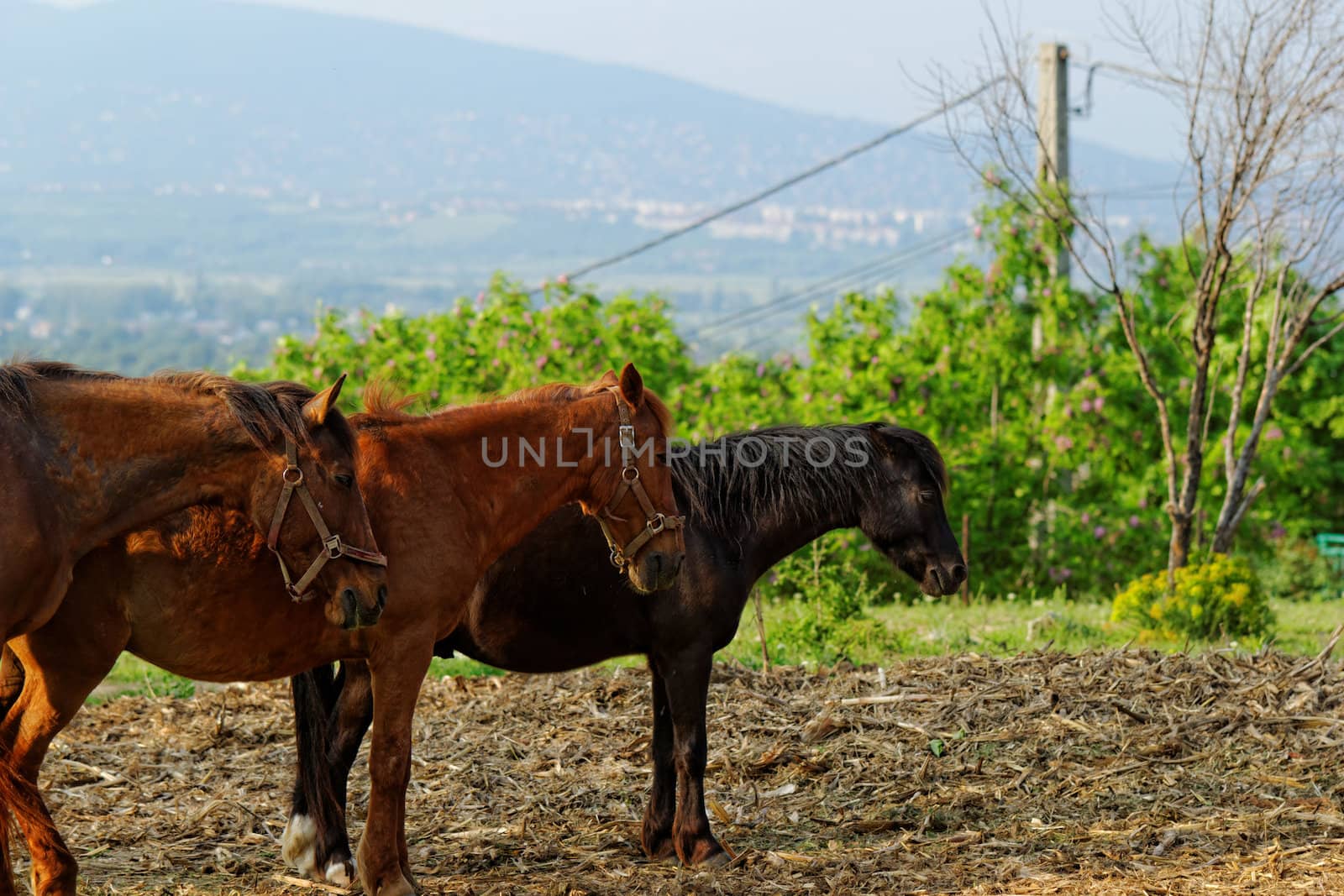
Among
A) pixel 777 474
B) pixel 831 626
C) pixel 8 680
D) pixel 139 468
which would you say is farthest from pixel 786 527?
pixel 831 626

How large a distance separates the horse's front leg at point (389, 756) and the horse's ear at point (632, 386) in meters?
1.25

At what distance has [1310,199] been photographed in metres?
9.67

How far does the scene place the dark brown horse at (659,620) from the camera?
5.46 metres

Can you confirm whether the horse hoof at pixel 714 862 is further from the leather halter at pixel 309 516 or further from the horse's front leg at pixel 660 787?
the leather halter at pixel 309 516

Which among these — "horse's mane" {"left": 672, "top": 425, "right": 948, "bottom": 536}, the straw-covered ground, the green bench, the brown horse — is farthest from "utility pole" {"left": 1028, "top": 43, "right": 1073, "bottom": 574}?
the brown horse

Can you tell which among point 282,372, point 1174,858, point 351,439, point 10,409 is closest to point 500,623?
point 351,439

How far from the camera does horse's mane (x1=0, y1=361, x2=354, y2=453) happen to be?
4352 millimetres

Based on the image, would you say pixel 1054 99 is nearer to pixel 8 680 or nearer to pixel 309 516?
pixel 309 516

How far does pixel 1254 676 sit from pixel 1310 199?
13.1ft

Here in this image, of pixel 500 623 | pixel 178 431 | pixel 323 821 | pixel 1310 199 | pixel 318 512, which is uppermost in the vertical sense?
pixel 1310 199

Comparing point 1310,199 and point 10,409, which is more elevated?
point 1310,199

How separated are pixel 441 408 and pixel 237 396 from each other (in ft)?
2.95

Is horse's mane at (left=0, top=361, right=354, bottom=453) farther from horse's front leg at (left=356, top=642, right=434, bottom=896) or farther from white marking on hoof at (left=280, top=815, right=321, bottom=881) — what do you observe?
white marking on hoof at (left=280, top=815, right=321, bottom=881)

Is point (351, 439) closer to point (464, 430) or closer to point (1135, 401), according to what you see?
point (464, 430)
